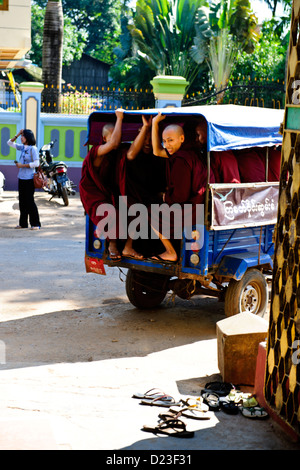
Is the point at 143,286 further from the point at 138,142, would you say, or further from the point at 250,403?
the point at 250,403

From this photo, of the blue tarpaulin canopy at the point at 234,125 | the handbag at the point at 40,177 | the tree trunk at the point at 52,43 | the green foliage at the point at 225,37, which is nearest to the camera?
the blue tarpaulin canopy at the point at 234,125

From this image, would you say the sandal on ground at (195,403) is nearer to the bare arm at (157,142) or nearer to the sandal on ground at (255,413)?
the sandal on ground at (255,413)

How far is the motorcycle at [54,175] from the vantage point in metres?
16.1

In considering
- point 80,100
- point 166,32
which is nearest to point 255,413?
point 80,100

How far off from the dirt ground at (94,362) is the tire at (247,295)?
37 centimetres

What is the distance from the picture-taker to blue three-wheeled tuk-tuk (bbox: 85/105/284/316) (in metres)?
7.07

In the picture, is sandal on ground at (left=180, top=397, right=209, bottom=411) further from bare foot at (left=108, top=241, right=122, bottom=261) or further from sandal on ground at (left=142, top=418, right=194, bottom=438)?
bare foot at (left=108, top=241, right=122, bottom=261)

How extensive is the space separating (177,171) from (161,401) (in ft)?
8.20

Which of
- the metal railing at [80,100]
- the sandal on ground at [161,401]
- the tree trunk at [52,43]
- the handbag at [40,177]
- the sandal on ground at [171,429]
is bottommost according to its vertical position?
the sandal on ground at [161,401]

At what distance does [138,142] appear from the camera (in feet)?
23.9

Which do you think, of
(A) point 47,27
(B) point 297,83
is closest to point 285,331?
(B) point 297,83

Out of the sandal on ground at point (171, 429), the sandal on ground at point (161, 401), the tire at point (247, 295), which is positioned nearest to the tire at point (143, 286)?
the tire at point (247, 295)

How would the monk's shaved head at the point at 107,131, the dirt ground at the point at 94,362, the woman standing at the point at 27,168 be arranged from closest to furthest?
the dirt ground at the point at 94,362 < the monk's shaved head at the point at 107,131 < the woman standing at the point at 27,168

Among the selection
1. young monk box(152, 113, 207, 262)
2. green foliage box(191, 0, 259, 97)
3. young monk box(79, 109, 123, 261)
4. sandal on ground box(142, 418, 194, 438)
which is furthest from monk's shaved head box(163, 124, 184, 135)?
green foliage box(191, 0, 259, 97)
